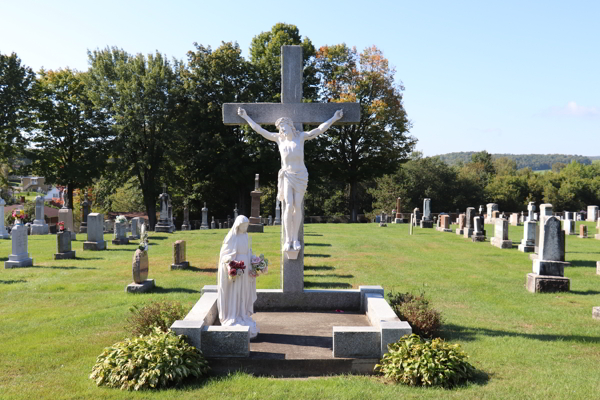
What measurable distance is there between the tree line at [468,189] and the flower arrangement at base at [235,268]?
41.6 meters

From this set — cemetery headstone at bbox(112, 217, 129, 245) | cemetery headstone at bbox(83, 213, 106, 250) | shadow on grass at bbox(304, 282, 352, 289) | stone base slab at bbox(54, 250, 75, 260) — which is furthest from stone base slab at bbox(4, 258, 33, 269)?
shadow on grass at bbox(304, 282, 352, 289)

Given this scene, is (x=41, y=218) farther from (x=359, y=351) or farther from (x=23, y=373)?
(x=359, y=351)

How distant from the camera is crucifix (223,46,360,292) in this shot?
8641 millimetres

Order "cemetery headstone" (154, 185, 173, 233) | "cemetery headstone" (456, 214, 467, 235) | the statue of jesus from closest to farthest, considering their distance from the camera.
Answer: the statue of jesus
"cemetery headstone" (456, 214, 467, 235)
"cemetery headstone" (154, 185, 173, 233)

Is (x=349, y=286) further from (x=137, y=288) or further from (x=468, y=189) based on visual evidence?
(x=468, y=189)

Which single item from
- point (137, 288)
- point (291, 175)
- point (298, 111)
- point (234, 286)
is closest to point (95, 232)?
point (137, 288)

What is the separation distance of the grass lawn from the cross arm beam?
4.35 m

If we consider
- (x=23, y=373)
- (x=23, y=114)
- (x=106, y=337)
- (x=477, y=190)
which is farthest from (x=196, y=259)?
(x=477, y=190)

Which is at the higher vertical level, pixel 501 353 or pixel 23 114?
pixel 23 114

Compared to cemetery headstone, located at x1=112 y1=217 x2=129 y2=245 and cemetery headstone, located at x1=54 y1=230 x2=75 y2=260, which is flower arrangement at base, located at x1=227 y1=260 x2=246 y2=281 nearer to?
cemetery headstone, located at x1=54 y1=230 x2=75 y2=260

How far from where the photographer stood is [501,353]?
764 centimetres

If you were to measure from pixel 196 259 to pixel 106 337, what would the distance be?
9.43m

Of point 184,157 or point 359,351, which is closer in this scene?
point 359,351

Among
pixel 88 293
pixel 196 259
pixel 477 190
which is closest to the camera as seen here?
pixel 88 293
